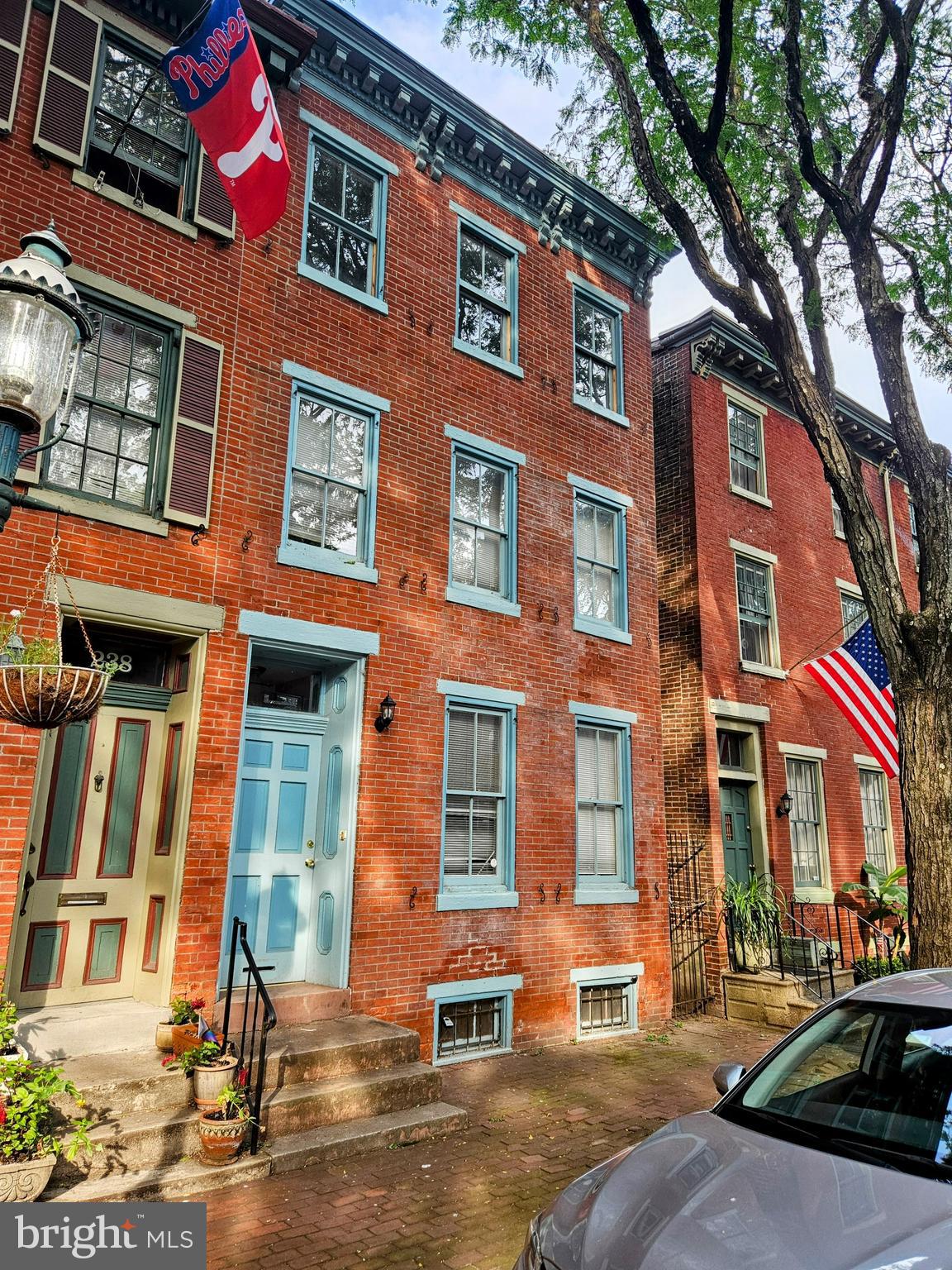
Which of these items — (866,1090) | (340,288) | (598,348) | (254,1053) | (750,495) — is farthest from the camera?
(750,495)

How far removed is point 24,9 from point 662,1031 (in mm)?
12614

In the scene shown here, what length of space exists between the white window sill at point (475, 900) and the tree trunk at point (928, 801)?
13.6 feet

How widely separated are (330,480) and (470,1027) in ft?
19.9

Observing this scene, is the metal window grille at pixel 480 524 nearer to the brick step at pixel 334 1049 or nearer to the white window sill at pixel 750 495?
the brick step at pixel 334 1049

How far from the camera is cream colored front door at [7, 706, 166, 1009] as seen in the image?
6.90 m

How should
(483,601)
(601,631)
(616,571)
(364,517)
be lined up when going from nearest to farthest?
(364,517), (483,601), (601,631), (616,571)

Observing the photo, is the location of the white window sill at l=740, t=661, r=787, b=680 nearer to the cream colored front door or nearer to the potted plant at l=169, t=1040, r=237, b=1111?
the cream colored front door

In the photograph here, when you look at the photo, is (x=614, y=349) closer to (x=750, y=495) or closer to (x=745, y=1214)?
(x=750, y=495)

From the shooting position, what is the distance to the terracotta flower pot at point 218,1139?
18.0 feet

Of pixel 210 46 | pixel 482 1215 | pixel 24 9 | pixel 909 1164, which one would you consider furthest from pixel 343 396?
pixel 909 1164

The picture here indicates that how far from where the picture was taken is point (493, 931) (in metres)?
9.47

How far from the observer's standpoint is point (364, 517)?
367 inches

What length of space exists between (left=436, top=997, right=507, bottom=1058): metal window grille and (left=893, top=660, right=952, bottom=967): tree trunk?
14.5 feet

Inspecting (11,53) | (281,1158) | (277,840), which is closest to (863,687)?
(277,840)
